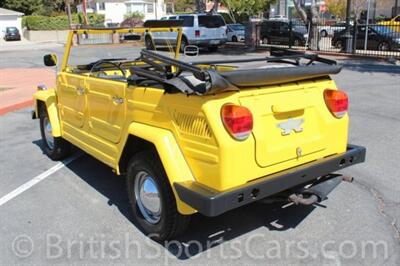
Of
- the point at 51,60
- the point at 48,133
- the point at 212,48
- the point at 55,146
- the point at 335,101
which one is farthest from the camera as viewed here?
the point at 212,48

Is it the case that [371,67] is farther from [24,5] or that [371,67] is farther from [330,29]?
[24,5]

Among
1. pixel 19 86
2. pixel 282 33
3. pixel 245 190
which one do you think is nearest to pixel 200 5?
pixel 282 33

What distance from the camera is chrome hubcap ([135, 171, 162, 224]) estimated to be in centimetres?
381

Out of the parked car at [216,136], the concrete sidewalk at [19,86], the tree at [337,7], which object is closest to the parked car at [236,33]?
the concrete sidewalk at [19,86]

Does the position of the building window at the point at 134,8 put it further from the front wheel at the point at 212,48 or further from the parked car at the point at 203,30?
the parked car at the point at 203,30

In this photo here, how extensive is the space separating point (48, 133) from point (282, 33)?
876 inches

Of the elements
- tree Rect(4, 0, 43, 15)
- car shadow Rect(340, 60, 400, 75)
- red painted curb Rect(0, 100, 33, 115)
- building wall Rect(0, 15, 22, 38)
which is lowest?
red painted curb Rect(0, 100, 33, 115)

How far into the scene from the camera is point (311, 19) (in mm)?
23031

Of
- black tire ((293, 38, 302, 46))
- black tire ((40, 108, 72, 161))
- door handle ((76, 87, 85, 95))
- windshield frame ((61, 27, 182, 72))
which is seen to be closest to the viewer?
door handle ((76, 87, 85, 95))

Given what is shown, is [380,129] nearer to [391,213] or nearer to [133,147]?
[391,213]

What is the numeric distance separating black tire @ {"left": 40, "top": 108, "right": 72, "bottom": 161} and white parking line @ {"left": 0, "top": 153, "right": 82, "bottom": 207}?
11cm

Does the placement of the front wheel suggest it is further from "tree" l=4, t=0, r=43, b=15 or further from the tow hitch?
"tree" l=4, t=0, r=43, b=15

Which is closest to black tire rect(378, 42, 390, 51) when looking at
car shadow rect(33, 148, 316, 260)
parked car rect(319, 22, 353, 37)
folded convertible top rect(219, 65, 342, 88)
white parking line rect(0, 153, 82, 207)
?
parked car rect(319, 22, 353, 37)

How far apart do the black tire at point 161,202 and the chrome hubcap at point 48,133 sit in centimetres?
265
